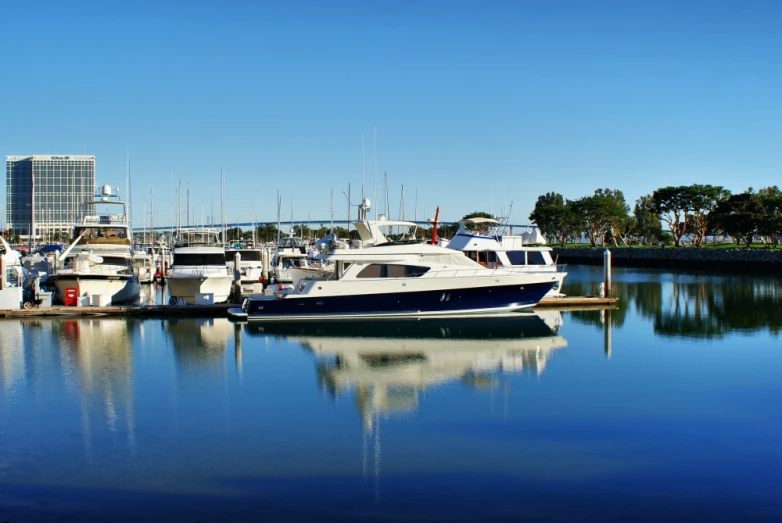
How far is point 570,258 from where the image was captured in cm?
9356

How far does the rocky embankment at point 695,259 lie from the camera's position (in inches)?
2527

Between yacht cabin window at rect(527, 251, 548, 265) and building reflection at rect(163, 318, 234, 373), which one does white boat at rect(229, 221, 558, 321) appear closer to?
building reflection at rect(163, 318, 234, 373)

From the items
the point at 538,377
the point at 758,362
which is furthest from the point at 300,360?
the point at 758,362

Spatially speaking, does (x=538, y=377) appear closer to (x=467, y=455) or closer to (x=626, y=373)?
(x=626, y=373)

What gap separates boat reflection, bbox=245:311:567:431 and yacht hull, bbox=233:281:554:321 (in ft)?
1.42

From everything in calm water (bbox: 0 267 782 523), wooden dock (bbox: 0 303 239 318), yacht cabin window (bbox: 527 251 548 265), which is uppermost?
yacht cabin window (bbox: 527 251 548 265)

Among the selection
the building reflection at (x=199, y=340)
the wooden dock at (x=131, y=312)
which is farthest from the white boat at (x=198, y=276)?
the building reflection at (x=199, y=340)

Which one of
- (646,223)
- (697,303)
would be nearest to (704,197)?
(646,223)

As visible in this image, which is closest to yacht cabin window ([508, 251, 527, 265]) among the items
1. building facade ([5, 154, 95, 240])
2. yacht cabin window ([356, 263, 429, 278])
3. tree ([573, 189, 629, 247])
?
yacht cabin window ([356, 263, 429, 278])

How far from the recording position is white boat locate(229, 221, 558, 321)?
27203 mm

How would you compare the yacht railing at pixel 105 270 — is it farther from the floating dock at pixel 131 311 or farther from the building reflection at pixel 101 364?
the building reflection at pixel 101 364

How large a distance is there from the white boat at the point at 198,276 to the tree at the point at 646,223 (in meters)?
103

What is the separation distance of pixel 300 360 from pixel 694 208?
253 ft

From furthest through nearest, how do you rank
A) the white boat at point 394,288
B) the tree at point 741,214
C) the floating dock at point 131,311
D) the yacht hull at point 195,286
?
the tree at point 741,214
the yacht hull at point 195,286
the floating dock at point 131,311
the white boat at point 394,288
